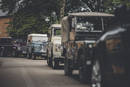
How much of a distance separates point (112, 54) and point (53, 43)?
15413mm

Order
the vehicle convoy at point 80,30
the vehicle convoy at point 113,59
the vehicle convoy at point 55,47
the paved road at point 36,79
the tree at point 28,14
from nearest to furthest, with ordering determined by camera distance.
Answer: the vehicle convoy at point 113,59, the paved road at point 36,79, the vehicle convoy at point 80,30, the vehicle convoy at point 55,47, the tree at point 28,14

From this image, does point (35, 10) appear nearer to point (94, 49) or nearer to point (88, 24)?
point (88, 24)

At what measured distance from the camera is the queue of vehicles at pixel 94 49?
6945 mm

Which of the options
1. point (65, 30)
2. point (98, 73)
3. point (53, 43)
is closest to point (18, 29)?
point (53, 43)

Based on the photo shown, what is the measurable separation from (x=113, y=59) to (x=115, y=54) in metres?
0.14

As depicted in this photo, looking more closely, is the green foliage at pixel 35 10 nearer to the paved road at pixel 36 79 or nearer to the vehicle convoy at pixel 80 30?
the paved road at pixel 36 79

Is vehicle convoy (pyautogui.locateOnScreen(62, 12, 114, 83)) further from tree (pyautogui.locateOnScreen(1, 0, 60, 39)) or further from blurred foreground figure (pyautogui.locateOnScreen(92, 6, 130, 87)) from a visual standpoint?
tree (pyautogui.locateOnScreen(1, 0, 60, 39))

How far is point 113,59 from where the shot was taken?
7.27 meters

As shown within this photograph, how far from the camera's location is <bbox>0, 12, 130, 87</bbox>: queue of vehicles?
6.95m

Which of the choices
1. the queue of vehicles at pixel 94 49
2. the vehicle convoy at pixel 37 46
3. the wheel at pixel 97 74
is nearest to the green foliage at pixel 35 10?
the vehicle convoy at pixel 37 46

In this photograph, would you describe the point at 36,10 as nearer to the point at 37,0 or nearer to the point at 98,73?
the point at 37,0

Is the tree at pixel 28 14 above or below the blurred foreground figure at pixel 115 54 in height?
above

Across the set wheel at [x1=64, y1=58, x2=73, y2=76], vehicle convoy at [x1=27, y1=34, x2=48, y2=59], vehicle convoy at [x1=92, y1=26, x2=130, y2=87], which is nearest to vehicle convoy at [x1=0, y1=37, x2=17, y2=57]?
vehicle convoy at [x1=27, y1=34, x2=48, y2=59]

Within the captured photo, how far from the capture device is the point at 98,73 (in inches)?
331
